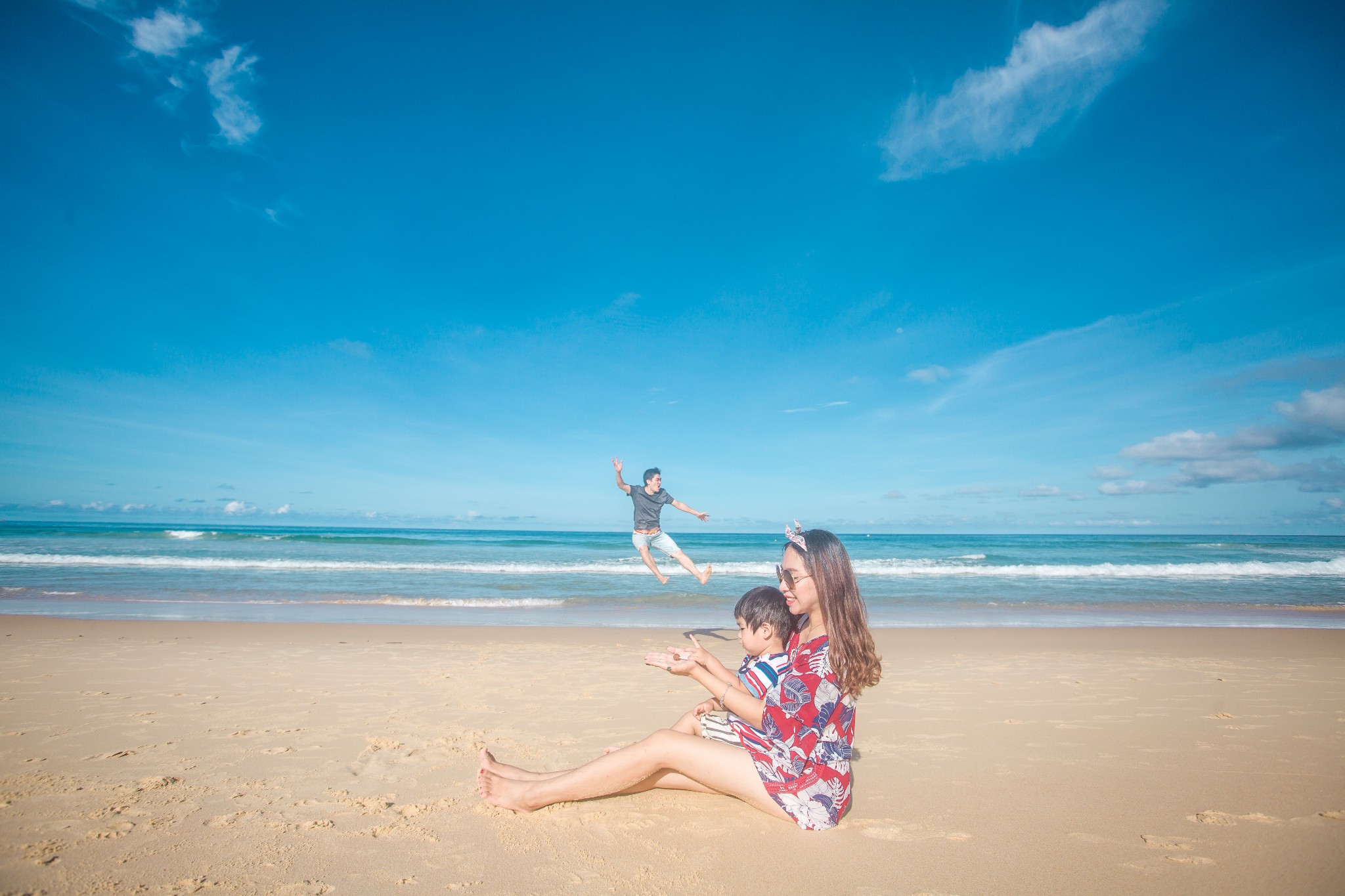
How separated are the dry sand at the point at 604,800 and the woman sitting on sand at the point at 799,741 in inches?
7.7

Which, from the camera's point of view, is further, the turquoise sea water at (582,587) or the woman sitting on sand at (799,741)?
the turquoise sea water at (582,587)

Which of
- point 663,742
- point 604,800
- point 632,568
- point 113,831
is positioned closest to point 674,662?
point 663,742

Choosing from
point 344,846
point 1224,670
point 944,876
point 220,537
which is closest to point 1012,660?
point 1224,670

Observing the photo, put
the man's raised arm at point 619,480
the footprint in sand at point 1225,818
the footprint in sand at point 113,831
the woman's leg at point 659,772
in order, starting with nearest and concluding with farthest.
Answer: the footprint in sand at point 113,831
the woman's leg at point 659,772
the footprint in sand at point 1225,818
the man's raised arm at point 619,480

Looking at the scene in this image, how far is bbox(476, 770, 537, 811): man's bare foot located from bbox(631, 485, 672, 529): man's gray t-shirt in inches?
261

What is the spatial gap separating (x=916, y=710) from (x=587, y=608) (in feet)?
26.8

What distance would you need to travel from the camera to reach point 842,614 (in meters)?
2.99

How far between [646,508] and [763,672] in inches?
264

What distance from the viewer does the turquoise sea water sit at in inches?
446

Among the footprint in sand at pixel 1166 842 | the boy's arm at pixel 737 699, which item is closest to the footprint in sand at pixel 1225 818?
the footprint in sand at pixel 1166 842

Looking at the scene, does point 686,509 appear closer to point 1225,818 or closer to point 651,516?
point 651,516

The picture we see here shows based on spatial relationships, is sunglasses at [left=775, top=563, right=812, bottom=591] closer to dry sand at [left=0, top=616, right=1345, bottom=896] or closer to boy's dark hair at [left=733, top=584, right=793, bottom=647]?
boy's dark hair at [left=733, top=584, right=793, bottom=647]

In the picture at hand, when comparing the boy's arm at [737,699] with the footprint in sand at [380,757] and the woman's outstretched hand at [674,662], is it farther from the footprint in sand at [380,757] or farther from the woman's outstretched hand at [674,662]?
the footprint in sand at [380,757]

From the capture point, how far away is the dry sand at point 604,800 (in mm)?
2715
